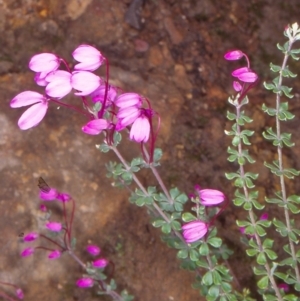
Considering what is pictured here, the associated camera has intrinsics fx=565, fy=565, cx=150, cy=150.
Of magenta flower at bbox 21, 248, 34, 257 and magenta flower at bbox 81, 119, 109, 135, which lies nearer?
magenta flower at bbox 81, 119, 109, 135

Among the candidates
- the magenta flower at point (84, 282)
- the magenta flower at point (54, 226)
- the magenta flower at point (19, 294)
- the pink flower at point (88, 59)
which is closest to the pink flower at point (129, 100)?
the pink flower at point (88, 59)

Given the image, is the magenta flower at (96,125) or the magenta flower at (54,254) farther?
the magenta flower at (54,254)

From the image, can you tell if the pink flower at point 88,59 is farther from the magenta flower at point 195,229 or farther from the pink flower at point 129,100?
the magenta flower at point 195,229

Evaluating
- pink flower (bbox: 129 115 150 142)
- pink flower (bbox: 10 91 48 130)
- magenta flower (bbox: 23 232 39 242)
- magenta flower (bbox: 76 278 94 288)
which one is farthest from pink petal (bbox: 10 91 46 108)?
magenta flower (bbox: 76 278 94 288)

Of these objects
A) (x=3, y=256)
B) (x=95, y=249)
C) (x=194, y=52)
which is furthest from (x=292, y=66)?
(x=3, y=256)

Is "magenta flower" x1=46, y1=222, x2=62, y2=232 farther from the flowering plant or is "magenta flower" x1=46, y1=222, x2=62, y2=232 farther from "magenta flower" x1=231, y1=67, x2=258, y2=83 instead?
"magenta flower" x1=231, y1=67, x2=258, y2=83

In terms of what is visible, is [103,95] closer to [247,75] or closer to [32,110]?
→ [32,110]

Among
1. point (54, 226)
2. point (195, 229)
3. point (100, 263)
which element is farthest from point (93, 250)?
point (195, 229)
